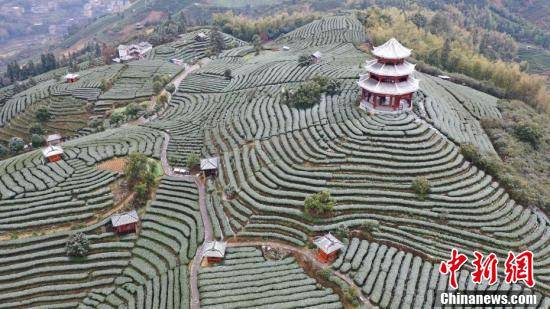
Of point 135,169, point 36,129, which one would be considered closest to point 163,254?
point 135,169

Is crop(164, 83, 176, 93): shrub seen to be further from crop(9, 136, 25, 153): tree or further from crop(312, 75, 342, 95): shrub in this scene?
crop(312, 75, 342, 95): shrub

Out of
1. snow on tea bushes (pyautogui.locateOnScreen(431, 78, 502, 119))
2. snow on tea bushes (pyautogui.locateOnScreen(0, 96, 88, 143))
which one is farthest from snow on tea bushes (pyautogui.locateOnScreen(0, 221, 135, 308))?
snow on tea bushes (pyautogui.locateOnScreen(431, 78, 502, 119))

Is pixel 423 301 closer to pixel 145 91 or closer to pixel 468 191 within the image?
pixel 468 191

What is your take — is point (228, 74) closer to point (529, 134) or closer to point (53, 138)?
point (53, 138)

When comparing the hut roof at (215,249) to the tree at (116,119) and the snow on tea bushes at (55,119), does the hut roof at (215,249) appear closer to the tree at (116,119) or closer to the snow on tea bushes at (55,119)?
the tree at (116,119)

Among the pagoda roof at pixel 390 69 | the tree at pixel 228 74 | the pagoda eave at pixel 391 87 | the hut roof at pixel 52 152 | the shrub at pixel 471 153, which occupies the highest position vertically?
the pagoda roof at pixel 390 69

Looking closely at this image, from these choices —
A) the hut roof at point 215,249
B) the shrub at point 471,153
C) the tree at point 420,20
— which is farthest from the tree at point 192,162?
the tree at point 420,20

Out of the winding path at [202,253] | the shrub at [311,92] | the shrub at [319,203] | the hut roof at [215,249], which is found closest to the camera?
the winding path at [202,253]
